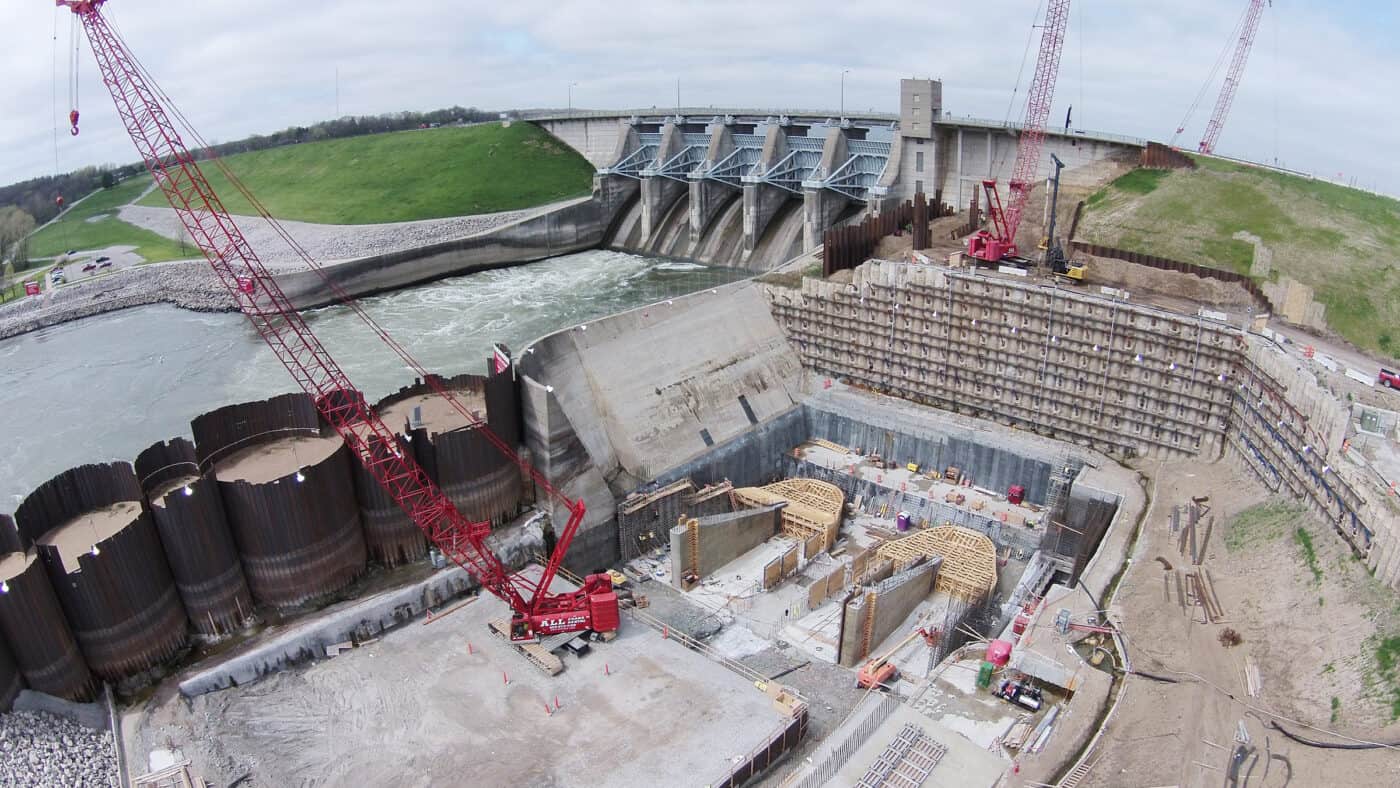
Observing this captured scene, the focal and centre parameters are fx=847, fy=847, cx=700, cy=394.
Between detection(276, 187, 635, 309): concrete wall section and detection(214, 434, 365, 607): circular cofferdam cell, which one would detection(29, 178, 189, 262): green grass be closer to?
detection(276, 187, 635, 309): concrete wall section

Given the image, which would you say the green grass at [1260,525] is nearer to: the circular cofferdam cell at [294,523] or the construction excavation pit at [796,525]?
the construction excavation pit at [796,525]

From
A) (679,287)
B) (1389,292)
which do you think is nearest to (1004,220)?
(1389,292)

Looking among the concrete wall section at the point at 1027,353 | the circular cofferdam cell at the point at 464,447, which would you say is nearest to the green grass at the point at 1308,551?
the concrete wall section at the point at 1027,353

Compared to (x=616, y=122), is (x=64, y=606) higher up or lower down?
lower down

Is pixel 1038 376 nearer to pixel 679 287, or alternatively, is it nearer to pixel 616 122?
pixel 679 287

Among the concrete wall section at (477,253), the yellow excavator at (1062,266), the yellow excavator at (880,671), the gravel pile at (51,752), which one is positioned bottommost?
the yellow excavator at (880,671)

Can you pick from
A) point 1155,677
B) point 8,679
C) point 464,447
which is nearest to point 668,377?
point 464,447

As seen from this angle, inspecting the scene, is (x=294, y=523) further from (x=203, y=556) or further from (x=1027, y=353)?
(x=1027, y=353)
